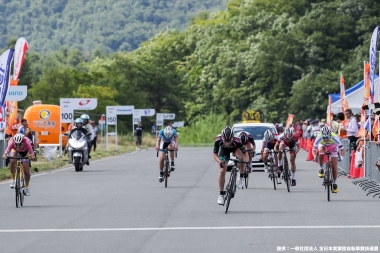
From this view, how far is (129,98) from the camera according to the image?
9388 centimetres

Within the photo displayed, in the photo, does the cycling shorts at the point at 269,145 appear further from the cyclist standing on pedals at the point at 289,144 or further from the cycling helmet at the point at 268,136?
the cyclist standing on pedals at the point at 289,144

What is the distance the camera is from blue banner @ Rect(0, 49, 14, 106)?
30969 mm

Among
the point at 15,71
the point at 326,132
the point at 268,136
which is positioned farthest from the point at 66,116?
the point at 326,132

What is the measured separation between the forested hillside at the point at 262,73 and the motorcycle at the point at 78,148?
5267cm

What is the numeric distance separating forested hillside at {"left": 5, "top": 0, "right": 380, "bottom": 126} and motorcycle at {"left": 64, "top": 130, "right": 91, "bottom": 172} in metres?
52.7

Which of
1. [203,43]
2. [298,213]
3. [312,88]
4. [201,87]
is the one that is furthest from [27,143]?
[203,43]

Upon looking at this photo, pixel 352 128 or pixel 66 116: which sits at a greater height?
pixel 66 116

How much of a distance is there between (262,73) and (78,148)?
6495 centimetres

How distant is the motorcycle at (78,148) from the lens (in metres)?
34.4

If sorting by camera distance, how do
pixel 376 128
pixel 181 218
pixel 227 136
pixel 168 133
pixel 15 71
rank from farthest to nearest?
pixel 15 71 → pixel 376 128 → pixel 168 133 → pixel 227 136 → pixel 181 218

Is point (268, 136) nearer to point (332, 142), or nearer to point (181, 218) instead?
point (332, 142)

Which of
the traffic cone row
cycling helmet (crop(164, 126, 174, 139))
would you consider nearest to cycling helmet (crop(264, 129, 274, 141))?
cycling helmet (crop(164, 126, 174, 139))

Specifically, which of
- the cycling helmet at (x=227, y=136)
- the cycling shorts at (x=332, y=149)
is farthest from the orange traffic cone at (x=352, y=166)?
the cycling helmet at (x=227, y=136)

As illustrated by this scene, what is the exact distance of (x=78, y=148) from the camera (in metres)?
34.4
